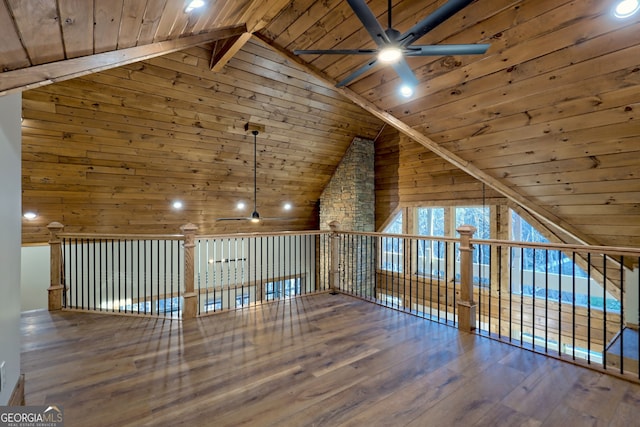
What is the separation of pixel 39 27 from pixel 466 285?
378 centimetres

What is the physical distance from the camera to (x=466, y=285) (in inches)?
132

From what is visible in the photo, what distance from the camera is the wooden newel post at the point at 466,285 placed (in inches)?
128

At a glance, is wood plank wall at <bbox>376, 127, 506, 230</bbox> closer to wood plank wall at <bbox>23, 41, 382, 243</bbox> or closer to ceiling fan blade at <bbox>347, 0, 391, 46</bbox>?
wood plank wall at <bbox>23, 41, 382, 243</bbox>

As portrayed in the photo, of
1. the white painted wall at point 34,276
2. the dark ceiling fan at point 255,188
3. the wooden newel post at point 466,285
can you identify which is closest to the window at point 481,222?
the wooden newel post at point 466,285

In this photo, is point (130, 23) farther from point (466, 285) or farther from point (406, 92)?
point (466, 285)

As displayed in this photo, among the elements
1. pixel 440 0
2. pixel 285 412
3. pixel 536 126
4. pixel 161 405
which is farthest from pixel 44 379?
pixel 536 126

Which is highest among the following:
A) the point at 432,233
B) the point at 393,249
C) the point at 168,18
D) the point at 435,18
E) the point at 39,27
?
the point at 168,18

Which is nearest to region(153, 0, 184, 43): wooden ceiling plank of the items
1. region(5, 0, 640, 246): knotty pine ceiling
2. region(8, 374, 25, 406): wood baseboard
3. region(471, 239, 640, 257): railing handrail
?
region(5, 0, 640, 246): knotty pine ceiling

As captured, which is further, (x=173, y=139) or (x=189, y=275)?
(x=173, y=139)

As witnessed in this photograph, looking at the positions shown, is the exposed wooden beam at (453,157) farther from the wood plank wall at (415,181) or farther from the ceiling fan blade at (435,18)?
the ceiling fan blade at (435,18)

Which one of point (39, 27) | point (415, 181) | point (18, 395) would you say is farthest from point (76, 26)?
point (415, 181)

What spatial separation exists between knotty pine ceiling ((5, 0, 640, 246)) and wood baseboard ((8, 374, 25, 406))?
174 cm

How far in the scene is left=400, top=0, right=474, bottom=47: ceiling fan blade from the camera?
5.82 feet

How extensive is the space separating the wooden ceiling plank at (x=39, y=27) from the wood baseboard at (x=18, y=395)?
192cm
